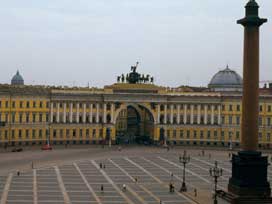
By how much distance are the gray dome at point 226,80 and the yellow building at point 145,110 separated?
2003cm

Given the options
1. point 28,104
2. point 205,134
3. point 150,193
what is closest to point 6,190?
point 150,193

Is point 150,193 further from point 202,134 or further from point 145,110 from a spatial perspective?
point 145,110

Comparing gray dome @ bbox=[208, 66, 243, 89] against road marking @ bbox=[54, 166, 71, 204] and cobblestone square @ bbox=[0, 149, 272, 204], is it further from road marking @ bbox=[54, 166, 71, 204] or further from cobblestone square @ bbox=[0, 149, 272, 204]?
road marking @ bbox=[54, 166, 71, 204]

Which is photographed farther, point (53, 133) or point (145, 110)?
point (145, 110)

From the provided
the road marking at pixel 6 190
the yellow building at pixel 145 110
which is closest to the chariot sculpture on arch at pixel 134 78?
the yellow building at pixel 145 110

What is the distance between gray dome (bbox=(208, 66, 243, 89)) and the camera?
131325 millimetres

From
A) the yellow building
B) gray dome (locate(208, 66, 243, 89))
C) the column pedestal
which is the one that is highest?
gray dome (locate(208, 66, 243, 89))

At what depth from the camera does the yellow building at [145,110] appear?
104 meters

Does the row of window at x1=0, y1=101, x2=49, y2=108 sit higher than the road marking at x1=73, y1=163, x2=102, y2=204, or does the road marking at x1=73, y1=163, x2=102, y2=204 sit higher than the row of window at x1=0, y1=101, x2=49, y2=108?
the row of window at x1=0, y1=101, x2=49, y2=108

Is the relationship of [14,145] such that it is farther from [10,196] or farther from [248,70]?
[248,70]

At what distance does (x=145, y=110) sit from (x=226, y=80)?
27865mm

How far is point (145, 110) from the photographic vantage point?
11294cm

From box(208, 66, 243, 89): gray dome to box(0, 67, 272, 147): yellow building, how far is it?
2003cm

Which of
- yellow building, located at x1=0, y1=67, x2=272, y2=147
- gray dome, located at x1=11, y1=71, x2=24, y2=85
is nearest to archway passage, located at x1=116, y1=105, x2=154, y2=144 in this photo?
yellow building, located at x1=0, y1=67, x2=272, y2=147
